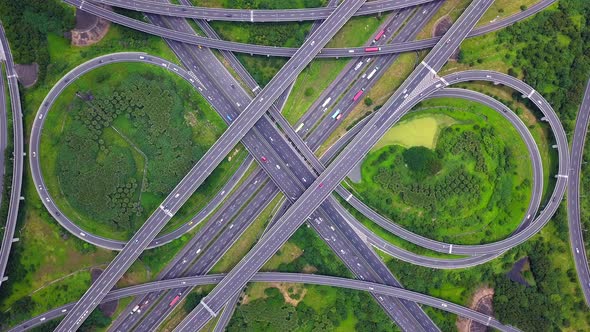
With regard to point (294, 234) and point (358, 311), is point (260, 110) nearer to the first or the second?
point (294, 234)

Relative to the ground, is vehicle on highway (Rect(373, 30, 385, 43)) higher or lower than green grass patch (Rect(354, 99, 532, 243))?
higher

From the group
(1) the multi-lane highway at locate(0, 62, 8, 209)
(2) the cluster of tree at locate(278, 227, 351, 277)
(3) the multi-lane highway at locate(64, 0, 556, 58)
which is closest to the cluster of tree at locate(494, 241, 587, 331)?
(2) the cluster of tree at locate(278, 227, 351, 277)

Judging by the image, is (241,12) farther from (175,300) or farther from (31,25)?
(175,300)

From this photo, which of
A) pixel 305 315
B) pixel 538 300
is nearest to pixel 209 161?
pixel 305 315

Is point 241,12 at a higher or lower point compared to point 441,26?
lower

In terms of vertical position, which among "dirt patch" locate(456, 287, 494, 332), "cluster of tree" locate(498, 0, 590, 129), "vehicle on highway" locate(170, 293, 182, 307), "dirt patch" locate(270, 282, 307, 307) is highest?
"cluster of tree" locate(498, 0, 590, 129)

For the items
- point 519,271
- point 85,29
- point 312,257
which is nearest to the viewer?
point 85,29

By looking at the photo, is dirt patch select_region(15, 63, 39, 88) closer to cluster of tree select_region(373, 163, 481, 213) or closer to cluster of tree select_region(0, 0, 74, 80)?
cluster of tree select_region(0, 0, 74, 80)

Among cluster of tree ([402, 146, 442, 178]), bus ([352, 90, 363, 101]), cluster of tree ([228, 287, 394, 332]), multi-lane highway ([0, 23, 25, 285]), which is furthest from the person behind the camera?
bus ([352, 90, 363, 101])

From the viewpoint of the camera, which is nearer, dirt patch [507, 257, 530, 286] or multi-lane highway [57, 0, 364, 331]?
multi-lane highway [57, 0, 364, 331]
